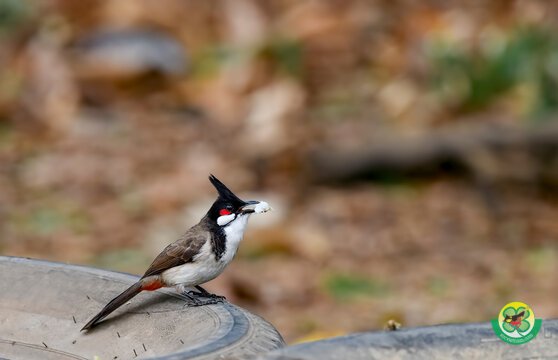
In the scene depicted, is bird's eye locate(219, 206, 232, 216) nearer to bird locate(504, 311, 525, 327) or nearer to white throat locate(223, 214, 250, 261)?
white throat locate(223, 214, 250, 261)

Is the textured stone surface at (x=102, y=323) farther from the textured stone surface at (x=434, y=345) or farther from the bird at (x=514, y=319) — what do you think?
the bird at (x=514, y=319)

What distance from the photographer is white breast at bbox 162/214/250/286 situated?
335 centimetres

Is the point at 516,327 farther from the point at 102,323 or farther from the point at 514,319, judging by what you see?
the point at 102,323

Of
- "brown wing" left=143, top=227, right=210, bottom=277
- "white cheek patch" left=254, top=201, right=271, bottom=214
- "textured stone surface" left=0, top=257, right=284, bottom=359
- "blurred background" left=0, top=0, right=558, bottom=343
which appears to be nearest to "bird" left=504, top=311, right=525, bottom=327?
"textured stone surface" left=0, top=257, right=284, bottom=359

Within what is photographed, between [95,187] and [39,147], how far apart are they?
3.25 ft

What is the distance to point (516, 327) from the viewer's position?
7.91ft

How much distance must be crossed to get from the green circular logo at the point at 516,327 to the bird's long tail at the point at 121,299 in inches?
36.8

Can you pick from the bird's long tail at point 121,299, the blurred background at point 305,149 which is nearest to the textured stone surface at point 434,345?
the bird's long tail at point 121,299

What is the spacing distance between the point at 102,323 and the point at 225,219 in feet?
2.34

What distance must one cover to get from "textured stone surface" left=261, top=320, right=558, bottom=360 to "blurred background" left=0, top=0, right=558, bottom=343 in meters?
2.38

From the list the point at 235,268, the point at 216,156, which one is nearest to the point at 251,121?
the point at 216,156

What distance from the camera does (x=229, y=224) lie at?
3387 mm

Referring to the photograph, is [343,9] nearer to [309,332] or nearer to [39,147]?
[39,147]

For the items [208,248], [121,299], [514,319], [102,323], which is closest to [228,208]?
[208,248]
